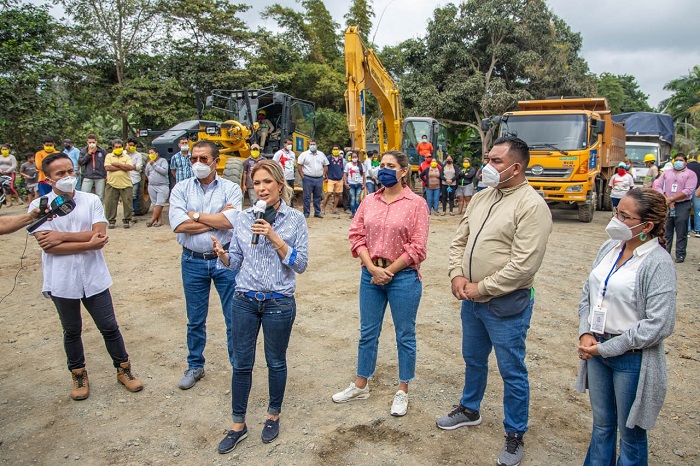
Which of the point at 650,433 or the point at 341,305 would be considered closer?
the point at 650,433

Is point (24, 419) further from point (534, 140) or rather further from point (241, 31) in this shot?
point (241, 31)

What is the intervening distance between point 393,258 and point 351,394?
45.7 inches

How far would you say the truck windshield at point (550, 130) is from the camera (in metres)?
12.6

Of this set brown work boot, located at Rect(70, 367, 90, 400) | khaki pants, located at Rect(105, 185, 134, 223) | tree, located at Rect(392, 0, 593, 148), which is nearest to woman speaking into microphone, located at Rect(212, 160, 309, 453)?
brown work boot, located at Rect(70, 367, 90, 400)

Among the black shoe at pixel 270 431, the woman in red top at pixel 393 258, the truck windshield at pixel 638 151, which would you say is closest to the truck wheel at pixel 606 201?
the truck windshield at pixel 638 151

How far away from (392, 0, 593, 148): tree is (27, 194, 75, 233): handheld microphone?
21006 millimetres

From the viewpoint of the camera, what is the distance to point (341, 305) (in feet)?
21.1

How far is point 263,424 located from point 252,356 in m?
0.69

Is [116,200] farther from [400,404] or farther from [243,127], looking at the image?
[400,404]

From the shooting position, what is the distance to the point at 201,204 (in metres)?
4.20

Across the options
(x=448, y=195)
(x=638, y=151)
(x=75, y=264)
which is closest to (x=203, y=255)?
(x=75, y=264)

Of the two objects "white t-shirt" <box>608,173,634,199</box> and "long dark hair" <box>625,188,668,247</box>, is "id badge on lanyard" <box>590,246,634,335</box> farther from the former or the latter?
"white t-shirt" <box>608,173,634,199</box>

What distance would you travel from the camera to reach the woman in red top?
3762 millimetres

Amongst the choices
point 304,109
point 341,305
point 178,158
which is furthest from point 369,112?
point 341,305
